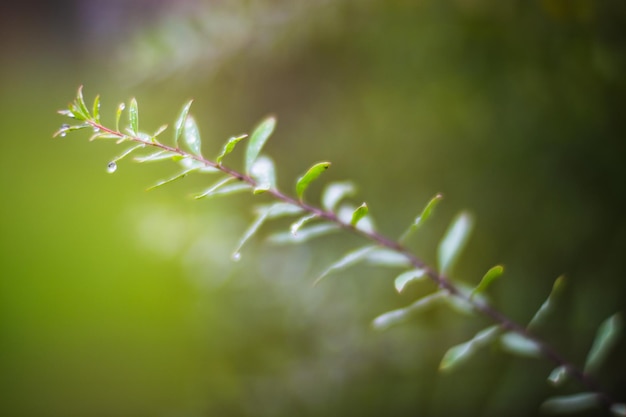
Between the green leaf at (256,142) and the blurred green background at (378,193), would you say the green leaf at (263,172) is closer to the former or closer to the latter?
the green leaf at (256,142)

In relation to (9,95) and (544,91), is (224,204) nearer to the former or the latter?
(544,91)

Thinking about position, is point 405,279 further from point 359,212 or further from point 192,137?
point 192,137

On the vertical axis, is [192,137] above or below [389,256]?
above

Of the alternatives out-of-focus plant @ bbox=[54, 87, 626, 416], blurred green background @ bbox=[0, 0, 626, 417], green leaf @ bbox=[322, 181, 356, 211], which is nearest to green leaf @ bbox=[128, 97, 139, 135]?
out-of-focus plant @ bbox=[54, 87, 626, 416]

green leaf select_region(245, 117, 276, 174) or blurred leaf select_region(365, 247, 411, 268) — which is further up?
green leaf select_region(245, 117, 276, 174)

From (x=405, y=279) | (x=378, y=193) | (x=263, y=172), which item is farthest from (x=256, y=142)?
(x=378, y=193)

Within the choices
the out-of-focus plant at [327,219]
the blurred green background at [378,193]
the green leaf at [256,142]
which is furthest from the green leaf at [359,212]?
the blurred green background at [378,193]

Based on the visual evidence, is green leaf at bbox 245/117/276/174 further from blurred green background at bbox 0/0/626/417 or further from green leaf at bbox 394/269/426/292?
blurred green background at bbox 0/0/626/417
